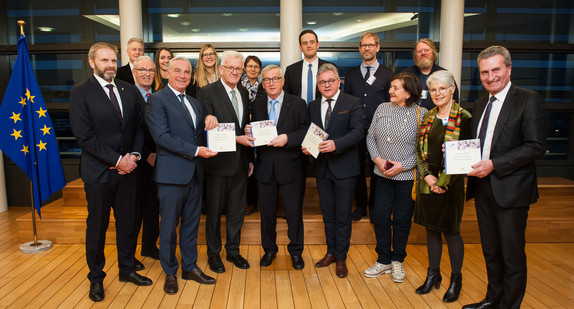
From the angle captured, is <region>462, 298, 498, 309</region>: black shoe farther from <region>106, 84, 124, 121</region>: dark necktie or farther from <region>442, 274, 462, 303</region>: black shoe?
→ <region>106, 84, 124, 121</region>: dark necktie

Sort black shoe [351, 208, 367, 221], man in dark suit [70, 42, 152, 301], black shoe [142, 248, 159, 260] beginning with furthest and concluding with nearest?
1. black shoe [351, 208, 367, 221]
2. black shoe [142, 248, 159, 260]
3. man in dark suit [70, 42, 152, 301]

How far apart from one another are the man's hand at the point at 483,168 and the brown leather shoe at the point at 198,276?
6.97 ft

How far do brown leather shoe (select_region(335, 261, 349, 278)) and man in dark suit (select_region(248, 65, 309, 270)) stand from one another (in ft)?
1.05

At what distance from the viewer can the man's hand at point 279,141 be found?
10.5ft

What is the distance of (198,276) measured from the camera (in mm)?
3217

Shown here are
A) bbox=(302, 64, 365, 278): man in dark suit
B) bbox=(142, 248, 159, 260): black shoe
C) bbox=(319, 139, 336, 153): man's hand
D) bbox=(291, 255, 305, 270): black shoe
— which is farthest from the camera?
bbox=(142, 248, 159, 260): black shoe

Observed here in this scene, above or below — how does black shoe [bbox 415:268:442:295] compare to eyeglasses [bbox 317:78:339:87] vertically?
below

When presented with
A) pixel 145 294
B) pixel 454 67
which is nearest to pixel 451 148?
pixel 145 294

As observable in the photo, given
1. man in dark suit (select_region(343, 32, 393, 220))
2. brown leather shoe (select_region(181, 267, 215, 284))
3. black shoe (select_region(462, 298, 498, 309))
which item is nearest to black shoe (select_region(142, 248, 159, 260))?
brown leather shoe (select_region(181, 267, 215, 284))

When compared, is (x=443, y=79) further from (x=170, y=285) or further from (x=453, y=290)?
(x=170, y=285)

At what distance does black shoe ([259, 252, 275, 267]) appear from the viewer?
354 centimetres

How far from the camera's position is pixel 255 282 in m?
3.24

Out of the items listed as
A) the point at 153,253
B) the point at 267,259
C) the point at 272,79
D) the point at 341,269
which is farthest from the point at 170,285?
the point at 272,79

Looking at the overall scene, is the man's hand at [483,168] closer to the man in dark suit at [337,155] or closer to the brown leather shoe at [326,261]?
the man in dark suit at [337,155]
